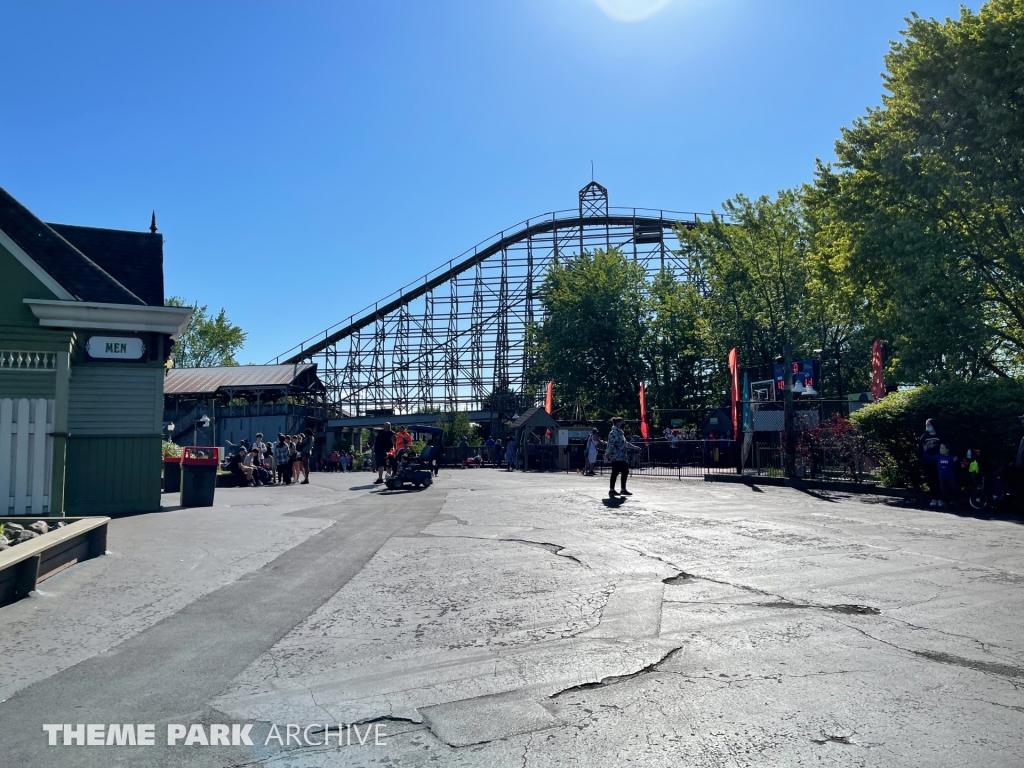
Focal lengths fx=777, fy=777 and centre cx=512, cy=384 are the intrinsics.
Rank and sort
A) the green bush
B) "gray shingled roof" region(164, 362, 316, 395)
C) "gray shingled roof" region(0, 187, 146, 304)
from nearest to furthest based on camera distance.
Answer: "gray shingled roof" region(0, 187, 146, 304) → the green bush → "gray shingled roof" region(164, 362, 316, 395)

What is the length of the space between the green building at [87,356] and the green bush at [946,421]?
1348 centimetres

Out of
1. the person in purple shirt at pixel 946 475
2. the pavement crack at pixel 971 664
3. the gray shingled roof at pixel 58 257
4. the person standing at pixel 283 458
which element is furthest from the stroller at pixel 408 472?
the pavement crack at pixel 971 664

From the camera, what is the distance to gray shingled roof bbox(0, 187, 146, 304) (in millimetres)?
13141

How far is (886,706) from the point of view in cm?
396

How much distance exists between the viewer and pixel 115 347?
13.1m

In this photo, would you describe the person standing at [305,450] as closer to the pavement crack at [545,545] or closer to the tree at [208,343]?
the pavement crack at [545,545]

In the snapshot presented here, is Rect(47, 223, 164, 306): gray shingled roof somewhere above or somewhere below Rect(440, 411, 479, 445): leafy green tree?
above

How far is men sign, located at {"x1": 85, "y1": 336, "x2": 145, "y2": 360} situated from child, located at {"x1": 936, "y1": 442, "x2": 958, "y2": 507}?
45.7ft

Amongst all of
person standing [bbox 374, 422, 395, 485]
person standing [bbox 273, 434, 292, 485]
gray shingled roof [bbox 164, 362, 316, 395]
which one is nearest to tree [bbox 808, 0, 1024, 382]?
person standing [bbox 374, 422, 395, 485]

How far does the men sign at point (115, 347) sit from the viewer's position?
13.0m

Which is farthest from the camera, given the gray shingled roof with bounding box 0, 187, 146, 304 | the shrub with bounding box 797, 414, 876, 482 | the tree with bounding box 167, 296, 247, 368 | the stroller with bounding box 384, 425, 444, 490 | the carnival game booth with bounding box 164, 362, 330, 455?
the tree with bounding box 167, 296, 247, 368

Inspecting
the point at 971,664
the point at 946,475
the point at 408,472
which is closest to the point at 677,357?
the point at 408,472

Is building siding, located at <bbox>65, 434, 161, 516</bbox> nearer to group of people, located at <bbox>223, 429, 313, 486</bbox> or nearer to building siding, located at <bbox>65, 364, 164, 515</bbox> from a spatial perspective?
building siding, located at <bbox>65, 364, 164, 515</bbox>

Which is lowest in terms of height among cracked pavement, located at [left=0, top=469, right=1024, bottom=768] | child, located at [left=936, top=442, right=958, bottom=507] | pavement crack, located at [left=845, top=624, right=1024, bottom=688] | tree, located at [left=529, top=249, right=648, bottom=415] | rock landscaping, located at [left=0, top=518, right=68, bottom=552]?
cracked pavement, located at [left=0, top=469, right=1024, bottom=768]
